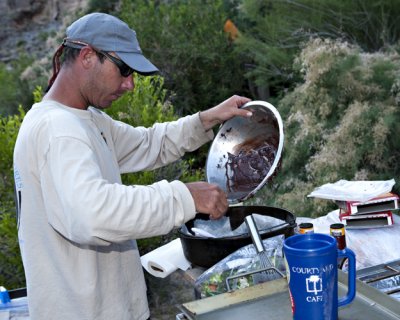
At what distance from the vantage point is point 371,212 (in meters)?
2.74

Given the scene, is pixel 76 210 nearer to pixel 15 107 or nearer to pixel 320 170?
pixel 320 170

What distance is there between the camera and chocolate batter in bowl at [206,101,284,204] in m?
2.44

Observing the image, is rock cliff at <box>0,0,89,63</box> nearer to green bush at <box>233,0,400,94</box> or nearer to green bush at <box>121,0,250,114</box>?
green bush at <box>121,0,250,114</box>

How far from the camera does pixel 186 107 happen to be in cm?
873

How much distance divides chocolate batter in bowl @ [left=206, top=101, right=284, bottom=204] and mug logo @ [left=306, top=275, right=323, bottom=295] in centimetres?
81

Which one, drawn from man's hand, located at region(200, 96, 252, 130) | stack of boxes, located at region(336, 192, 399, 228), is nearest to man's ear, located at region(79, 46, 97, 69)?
man's hand, located at region(200, 96, 252, 130)

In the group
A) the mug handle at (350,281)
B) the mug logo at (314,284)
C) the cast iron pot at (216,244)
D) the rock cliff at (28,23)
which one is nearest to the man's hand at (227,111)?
the cast iron pot at (216,244)

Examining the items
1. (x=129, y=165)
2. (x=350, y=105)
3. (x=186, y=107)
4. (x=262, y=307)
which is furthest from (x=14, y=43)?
(x=262, y=307)

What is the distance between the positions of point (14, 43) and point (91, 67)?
15413 millimetres

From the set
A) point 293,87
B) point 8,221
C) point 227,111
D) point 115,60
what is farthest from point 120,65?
point 293,87

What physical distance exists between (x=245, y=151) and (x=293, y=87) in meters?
4.67

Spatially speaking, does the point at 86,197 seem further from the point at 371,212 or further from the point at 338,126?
the point at 338,126

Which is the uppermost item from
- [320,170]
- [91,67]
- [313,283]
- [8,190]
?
[91,67]

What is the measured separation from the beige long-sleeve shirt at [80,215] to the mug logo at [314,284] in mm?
483
